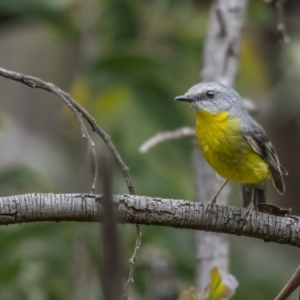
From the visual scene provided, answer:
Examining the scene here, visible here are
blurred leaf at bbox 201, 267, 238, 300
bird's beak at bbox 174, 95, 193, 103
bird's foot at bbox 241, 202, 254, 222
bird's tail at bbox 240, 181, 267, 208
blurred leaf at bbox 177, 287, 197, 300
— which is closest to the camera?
blurred leaf at bbox 177, 287, 197, 300

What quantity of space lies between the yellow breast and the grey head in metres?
0.15

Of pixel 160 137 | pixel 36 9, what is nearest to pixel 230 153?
pixel 160 137

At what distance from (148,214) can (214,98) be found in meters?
1.74

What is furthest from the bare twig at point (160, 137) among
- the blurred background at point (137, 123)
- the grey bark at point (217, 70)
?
the blurred background at point (137, 123)

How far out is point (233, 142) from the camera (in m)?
3.75

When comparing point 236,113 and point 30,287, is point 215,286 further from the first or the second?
point 30,287

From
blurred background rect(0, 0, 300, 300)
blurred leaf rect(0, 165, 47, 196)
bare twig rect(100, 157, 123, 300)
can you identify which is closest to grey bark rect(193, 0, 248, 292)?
blurred background rect(0, 0, 300, 300)

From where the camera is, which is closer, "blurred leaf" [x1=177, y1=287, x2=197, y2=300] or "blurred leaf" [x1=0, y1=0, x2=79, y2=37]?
"blurred leaf" [x1=177, y1=287, x2=197, y2=300]

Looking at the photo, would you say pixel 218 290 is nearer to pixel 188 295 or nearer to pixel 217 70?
pixel 188 295

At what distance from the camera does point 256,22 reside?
19.8 ft

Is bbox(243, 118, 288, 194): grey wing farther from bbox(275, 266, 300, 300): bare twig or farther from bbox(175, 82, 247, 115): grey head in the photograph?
bbox(275, 266, 300, 300): bare twig

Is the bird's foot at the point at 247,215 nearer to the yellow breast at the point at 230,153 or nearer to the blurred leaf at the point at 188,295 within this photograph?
the blurred leaf at the point at 188,295

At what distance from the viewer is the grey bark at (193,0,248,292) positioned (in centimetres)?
414

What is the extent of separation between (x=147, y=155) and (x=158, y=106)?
0.38 m
